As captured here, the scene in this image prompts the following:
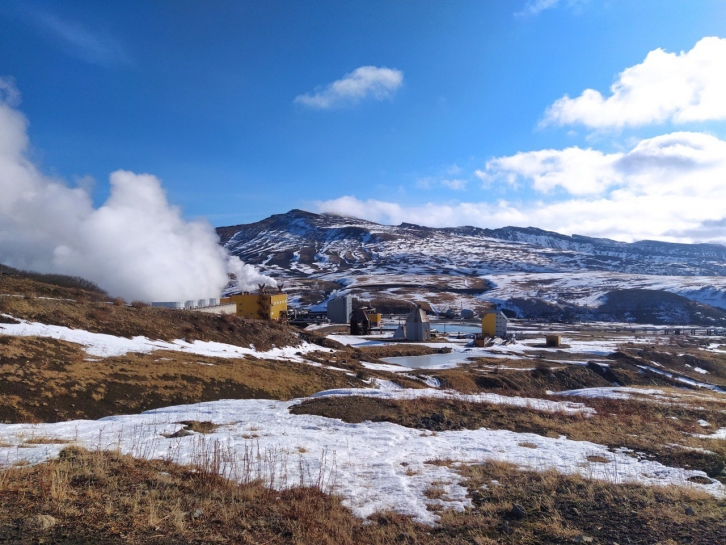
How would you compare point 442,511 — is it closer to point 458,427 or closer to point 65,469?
point 65,469

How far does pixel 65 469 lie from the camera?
737cm

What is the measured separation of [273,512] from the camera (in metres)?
6.88

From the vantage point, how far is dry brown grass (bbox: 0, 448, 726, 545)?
5879 mm

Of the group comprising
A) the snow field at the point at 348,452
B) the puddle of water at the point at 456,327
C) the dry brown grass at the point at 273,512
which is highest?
the dry brown grass at the point at 273,512

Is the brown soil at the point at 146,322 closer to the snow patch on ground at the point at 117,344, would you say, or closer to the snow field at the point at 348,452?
the snow patch on ground at the point at 117,344

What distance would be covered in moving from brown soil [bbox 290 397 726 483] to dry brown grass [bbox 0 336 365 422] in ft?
20.2

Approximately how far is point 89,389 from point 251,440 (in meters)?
9.78

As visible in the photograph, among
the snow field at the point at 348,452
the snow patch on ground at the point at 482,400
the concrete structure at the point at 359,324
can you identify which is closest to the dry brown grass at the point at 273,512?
the snow field at the point at 348,452

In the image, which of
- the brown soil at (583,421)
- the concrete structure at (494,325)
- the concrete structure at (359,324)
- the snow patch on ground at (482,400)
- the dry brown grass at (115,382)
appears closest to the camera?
the brown soil at (583,421)

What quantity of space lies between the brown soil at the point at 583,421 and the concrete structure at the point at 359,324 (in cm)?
5671

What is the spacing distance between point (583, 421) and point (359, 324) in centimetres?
6032

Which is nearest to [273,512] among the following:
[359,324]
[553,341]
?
[553,341]

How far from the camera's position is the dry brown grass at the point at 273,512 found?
5.88 m

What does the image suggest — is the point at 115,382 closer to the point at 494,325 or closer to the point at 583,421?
the point at 583,421
